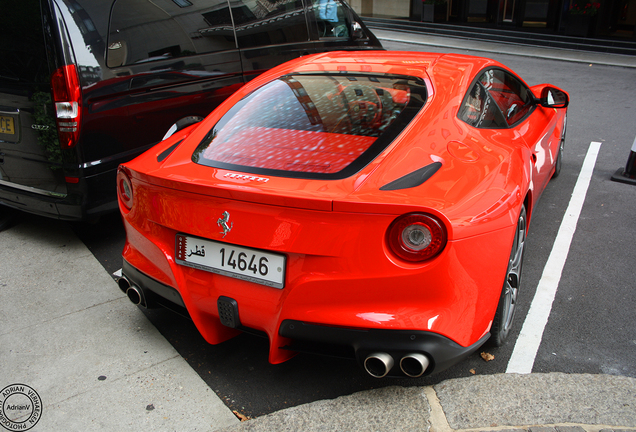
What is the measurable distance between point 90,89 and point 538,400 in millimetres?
3334

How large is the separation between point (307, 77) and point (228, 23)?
210 centimetres

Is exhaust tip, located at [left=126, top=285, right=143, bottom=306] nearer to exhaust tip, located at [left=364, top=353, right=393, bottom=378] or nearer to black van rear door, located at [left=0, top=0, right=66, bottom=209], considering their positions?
exhaust tip, located at [left=364, top=353, right=393, bottom=378]

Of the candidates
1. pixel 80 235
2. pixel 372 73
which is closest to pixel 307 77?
pixel 372 73

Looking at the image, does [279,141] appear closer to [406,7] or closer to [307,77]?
[307,77]

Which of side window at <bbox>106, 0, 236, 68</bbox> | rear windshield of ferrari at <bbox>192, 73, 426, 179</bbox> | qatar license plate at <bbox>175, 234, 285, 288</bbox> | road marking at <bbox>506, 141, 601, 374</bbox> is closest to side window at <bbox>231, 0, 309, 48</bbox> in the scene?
side window at <bbox>106, 0, 236, 68</bbox>

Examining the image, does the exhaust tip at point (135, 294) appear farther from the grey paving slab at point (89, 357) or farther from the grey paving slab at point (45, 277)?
the grey paving slab at point (45, 277)

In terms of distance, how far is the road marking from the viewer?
2672 mm

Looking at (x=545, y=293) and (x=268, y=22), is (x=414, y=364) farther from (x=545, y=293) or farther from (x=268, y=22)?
(x=268, y=22)

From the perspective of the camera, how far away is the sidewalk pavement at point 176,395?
220cm

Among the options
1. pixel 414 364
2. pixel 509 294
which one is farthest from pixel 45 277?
pixel 509 294

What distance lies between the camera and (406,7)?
72.0 ft

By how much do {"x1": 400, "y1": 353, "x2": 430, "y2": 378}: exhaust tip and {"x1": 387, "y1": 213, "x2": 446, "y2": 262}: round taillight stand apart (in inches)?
14.9

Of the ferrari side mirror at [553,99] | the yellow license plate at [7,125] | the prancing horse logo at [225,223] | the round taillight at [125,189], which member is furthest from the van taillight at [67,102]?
the ferrari side mirror at [553,99]
